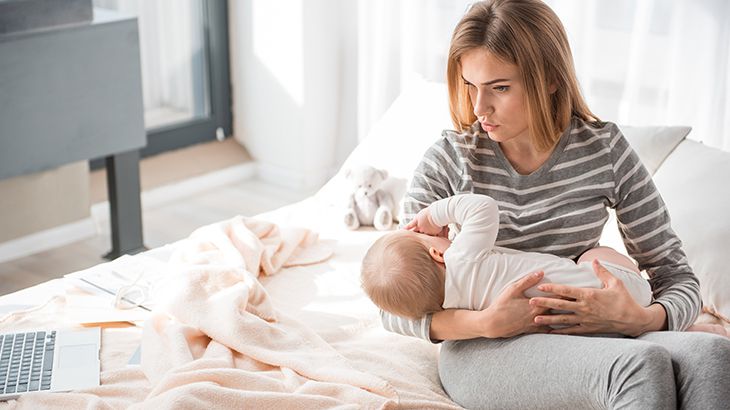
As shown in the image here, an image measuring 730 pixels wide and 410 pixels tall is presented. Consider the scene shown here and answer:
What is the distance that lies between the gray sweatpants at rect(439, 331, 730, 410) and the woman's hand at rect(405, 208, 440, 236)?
23 centimetres

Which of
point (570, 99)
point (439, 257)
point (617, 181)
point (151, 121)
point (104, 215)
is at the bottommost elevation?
point (104, 215)

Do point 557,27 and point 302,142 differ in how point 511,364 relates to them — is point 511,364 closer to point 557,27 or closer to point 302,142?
point 557,27

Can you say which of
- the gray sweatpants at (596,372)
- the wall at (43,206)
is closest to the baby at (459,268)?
the gray sweatpants at (596,372)

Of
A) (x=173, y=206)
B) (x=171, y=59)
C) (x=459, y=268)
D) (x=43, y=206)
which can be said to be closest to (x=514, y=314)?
(x=459, y=268)

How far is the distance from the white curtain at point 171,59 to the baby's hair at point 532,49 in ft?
8.11

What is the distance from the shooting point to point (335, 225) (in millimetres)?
2701

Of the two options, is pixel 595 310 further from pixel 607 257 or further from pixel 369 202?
pixel 369 202

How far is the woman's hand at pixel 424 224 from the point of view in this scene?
1.78m

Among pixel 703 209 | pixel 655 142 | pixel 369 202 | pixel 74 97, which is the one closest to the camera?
pixel 703 209

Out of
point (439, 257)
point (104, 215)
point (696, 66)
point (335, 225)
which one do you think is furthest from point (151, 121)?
point (439, 257)

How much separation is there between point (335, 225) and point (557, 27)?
1.13m

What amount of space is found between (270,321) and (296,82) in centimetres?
202

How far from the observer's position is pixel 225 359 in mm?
1809

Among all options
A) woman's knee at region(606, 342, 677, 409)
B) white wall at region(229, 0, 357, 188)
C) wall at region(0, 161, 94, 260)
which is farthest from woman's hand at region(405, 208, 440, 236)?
white wall at region(229, 0, 357, 188)
